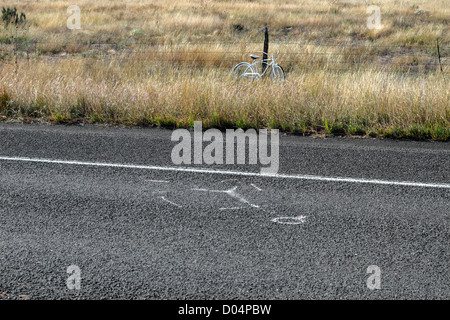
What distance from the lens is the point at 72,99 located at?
31.3ft

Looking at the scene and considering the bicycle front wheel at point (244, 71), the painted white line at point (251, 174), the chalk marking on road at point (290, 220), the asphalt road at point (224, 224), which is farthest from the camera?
the bicycle front wheel at point (244, 71)

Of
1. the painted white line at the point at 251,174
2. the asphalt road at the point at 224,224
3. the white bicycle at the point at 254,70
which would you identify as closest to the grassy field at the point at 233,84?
the white bicycle at the point at 254,70

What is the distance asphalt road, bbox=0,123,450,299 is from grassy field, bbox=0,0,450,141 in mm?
1158

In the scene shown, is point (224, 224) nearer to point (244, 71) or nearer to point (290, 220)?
point (290, 220)

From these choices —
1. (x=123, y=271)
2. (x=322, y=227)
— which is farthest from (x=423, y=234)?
(x=123, y=271)

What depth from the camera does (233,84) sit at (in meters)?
10.5

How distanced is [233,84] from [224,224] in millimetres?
5915

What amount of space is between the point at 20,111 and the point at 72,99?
0.90 m

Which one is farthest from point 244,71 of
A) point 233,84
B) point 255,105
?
point 255,105

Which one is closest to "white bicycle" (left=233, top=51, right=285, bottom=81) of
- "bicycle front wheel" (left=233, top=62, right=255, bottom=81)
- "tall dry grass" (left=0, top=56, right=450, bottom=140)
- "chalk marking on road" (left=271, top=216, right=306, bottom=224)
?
"bicycle front wheel" (left=233, top=62, right=255, bottom=81)

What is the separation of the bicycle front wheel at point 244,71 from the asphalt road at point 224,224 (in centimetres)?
515

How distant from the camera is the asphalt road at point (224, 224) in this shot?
3869 mm

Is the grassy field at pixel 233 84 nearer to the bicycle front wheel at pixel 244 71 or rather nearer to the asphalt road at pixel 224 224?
the bicycle front wheel at pixel 244 71

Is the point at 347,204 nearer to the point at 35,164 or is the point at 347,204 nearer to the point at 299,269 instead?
the point at 299,269
